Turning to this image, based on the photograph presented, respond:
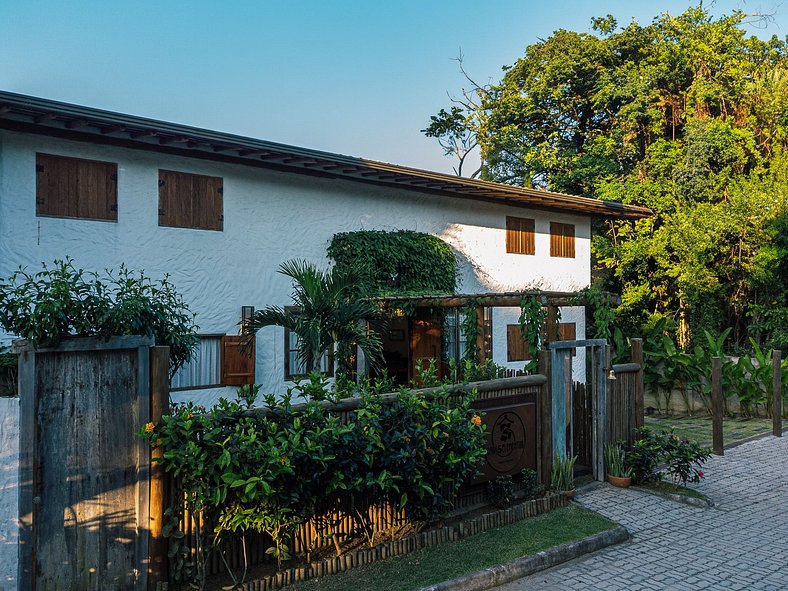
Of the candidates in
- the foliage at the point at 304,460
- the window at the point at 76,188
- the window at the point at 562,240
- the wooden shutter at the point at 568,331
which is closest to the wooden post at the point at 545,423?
the foliage at the point at 304,460

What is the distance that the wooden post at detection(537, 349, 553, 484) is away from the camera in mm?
8062

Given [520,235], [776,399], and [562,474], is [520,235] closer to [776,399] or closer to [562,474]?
[776,399]

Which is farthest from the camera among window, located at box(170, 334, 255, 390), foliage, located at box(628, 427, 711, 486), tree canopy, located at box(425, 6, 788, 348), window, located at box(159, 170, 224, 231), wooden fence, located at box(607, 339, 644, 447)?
tree canopy, located at box(425, 6, 788, 348)

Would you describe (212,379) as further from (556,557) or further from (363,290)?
(556,557)

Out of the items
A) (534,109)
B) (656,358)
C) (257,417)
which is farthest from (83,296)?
(534,109)

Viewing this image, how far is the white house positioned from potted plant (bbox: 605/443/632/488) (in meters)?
6.38

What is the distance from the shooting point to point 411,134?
113 ft

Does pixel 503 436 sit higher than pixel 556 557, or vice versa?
pixel 503 436

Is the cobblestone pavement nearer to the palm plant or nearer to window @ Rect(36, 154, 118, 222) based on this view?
A: the palm plant

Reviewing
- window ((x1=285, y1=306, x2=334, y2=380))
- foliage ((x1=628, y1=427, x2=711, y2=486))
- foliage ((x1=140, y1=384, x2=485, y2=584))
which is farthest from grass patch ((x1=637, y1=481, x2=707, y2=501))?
window ((x1=285, y1=306, x2=334, y2=380))

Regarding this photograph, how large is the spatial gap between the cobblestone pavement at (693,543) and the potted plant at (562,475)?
0.21 metres

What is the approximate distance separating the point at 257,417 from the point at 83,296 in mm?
1786

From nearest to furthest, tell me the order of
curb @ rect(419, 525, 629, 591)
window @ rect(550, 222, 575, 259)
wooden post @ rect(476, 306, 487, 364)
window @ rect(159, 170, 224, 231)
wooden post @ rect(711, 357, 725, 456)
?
curb @ rect(419, 525, 629, 591)
window @ rect(159, 170, 224, 231)
wooden post @ rect(711, 357, 725, 456)
wooden post @ rect(476, 306, 487, 364)
window @ rect(550, 222, 575, 259)

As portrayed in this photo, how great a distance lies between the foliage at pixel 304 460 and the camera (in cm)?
510
